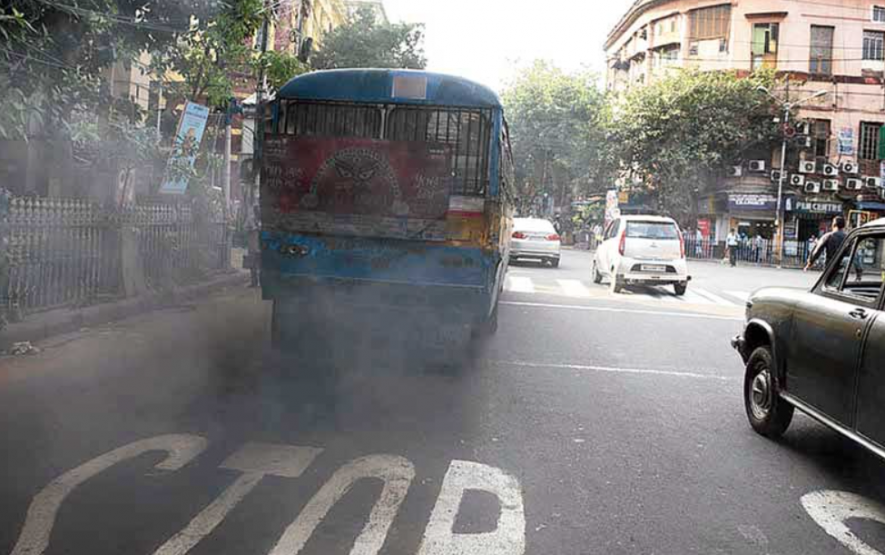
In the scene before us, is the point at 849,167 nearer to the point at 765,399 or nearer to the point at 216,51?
the point at 216,51

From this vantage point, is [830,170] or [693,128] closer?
[830,170]

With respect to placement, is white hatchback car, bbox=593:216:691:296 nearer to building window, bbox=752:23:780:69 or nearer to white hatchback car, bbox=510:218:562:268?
white hatchback car, bbox=510:218:562:268

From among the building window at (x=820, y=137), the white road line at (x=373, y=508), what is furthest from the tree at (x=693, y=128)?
the white road line at (x=373, y=508)

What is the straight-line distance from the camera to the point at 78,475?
13.6 ft

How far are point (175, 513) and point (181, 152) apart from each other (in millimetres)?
10145

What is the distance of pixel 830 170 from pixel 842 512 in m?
37.7

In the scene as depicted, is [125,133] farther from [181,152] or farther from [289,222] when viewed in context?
[289,222]

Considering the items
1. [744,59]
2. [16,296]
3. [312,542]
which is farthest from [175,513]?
[744,59]

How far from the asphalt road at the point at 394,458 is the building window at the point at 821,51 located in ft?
116

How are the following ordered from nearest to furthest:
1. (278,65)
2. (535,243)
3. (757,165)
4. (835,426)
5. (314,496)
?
1. (314,496)
2. (835,426)
3. (278,65)
4. (535,243)
5. (757,165)

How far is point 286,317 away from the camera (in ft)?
25.0

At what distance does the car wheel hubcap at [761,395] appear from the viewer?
18.2 ft

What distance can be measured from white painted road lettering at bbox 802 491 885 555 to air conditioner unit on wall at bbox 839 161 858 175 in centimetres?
3773

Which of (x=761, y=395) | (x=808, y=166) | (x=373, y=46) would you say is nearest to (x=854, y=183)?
(x=808, y=166)
